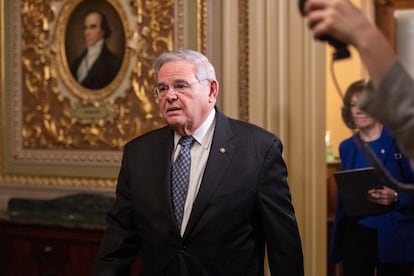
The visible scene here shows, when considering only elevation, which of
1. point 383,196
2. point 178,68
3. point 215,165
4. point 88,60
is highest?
point 88,60

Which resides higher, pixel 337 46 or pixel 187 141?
pixel 337 46

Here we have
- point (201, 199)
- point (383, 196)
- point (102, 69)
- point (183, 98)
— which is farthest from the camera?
point (102, 69)

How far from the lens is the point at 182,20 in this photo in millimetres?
3525

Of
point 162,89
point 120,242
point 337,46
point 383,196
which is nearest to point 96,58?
point 162,89

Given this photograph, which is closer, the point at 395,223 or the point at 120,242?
the point at 120,242

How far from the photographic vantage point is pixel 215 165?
2.27 m

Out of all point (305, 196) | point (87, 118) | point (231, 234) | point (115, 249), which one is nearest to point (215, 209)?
point (231, 234)

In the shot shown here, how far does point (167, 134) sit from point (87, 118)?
1565 millimetres

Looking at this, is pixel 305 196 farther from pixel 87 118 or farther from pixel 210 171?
pixel 87 118

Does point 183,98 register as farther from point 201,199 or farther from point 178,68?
point 201,199

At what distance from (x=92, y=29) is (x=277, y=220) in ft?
6.61

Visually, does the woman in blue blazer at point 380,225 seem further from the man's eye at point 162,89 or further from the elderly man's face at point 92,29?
the elderly man's face at point 92,29

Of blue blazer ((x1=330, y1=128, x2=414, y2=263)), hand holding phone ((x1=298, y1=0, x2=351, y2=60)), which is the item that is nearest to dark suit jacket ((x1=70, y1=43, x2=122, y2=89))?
blue blazer ((x1=330, y1=128, x2=414, y2=263))

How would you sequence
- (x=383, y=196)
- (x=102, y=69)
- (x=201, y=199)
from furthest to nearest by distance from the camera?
1. (x=102, y=69)
2. (x=383, y=196)
3. (x=201, y=199)
